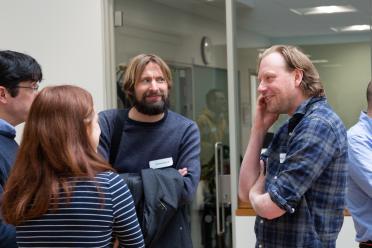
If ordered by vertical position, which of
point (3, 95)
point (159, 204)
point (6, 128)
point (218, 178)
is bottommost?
point (218, 178)

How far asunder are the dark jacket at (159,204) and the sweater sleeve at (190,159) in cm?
8

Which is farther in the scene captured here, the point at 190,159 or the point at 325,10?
the point at 325,10

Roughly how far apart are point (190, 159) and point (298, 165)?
3.04 ft

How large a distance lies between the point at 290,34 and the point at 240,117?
2.49ft

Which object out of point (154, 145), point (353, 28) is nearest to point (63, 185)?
point (154, 145)

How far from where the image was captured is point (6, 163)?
2.30 m

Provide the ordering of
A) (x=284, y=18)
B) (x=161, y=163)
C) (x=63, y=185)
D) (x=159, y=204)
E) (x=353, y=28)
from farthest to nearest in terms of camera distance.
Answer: (x=284, y=18)
(x=353, y=28)
(x=161, y=163)
(x=159, y=204)
(x=63, y=185)

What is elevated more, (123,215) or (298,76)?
(298,76)

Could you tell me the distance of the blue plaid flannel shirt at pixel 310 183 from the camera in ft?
7.28

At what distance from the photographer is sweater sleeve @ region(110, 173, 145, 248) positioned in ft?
6.31

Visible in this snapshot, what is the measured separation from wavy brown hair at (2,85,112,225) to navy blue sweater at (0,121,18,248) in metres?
0.21

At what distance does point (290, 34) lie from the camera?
16.3 ft

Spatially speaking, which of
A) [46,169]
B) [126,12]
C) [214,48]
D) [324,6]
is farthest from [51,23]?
[46,169]

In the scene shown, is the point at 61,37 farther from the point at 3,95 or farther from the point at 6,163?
the point at 6,163
